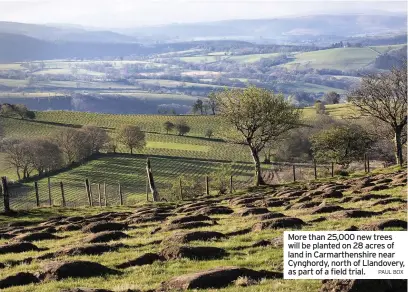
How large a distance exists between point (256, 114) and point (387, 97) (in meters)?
15.1

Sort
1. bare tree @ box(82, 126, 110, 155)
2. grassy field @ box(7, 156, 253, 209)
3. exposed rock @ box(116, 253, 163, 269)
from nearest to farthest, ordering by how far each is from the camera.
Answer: exposed rock @ box(116, 253, 163, 269) < grassy field @ box(7, 156, 253, 209) < bare tree @ box(82, 126, 110, 155)

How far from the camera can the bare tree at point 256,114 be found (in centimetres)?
5972

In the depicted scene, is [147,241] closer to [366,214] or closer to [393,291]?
[366,214]

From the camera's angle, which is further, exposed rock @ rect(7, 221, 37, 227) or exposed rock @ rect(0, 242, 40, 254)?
exposed rock @ rect(7, 221, 37, 227)

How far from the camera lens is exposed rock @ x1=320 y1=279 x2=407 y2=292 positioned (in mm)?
11703

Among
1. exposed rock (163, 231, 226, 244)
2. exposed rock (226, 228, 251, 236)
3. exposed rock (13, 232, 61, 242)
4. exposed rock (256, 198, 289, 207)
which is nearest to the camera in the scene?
exposed rock (163, 231, 226, 244)

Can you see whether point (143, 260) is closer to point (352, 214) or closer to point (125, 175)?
point (352, 214)

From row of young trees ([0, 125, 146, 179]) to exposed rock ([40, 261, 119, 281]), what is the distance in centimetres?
11335

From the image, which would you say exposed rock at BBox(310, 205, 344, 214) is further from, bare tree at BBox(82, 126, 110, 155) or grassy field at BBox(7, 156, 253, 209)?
bare tree at BBox(82, 126, 110, 155)

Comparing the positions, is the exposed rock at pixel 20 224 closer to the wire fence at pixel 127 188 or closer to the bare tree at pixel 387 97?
the wire fence at pixel 127 188

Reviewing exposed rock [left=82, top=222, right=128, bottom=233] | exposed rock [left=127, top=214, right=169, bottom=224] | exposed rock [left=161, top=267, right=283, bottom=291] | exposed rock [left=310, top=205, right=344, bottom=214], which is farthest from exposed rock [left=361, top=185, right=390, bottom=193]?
exposed rock [left=161, top=267, right=283, bottom=291]

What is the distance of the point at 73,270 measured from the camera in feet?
51.3

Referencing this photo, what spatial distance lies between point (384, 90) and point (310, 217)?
3943cm

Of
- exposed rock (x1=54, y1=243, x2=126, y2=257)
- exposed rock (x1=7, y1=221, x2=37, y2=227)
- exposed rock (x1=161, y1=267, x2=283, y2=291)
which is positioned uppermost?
exposed rock (x1=161, y1=267, x2=283, y2=291)
